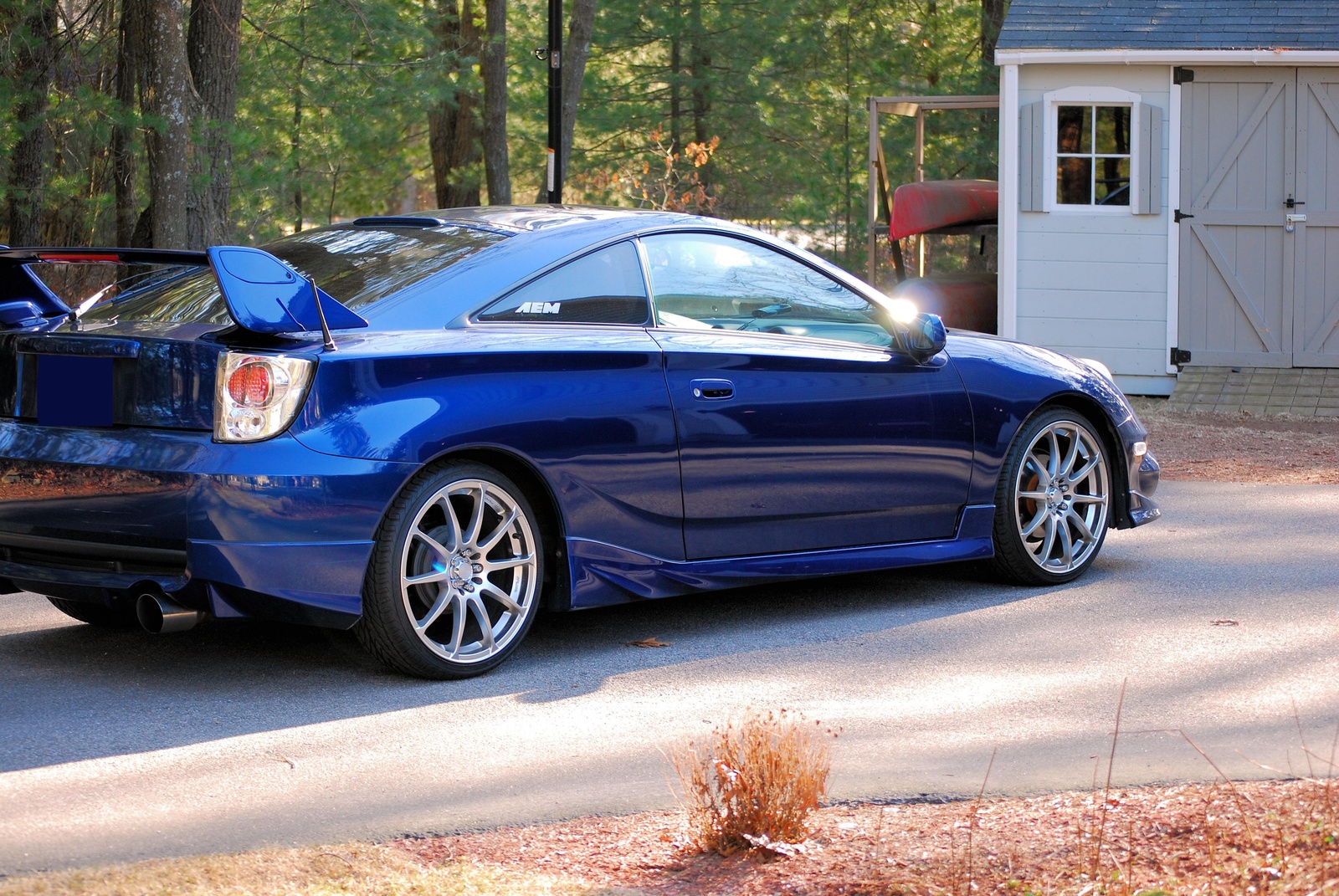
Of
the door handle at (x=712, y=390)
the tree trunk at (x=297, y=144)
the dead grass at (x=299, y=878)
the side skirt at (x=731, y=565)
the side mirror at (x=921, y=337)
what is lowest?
the dead grass at (x=299, y=878)

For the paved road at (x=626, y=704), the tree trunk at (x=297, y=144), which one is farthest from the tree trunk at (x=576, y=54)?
the paved road at (x=626, y=704)

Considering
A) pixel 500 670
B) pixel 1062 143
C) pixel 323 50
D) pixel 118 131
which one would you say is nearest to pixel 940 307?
pixel 1062 143

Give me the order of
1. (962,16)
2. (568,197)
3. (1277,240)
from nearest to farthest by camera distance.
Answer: (1277,240)
(962,16)
(568,197)

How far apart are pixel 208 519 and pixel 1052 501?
11.5 feet

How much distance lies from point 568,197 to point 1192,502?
2872 centimetres

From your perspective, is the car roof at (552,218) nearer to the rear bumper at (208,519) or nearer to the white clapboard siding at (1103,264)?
the rear bumper at (208,519)

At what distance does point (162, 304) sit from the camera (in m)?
5.11

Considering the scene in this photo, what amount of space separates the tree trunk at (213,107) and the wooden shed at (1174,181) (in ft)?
22.4

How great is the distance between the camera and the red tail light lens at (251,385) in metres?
4.48

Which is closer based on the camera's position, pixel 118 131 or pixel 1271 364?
pixel 1271 364

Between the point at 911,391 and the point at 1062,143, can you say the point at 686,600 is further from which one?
the point at 1062,143

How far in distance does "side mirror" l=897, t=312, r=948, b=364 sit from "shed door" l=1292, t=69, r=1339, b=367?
9.39 metres

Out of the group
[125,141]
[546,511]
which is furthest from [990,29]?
[546,511]

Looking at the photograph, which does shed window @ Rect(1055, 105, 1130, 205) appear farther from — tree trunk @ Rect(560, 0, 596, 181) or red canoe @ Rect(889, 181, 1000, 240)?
tree trunk @ Rect(560, 0, 596, 181)
